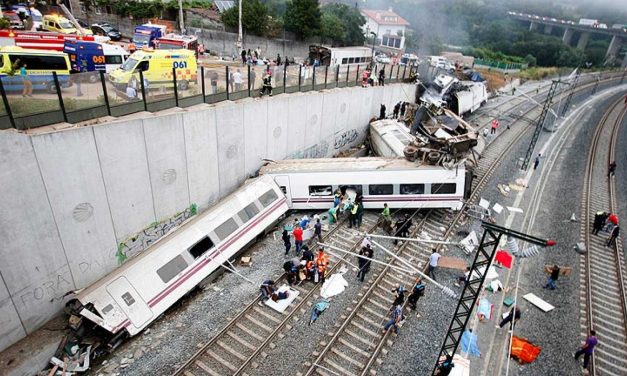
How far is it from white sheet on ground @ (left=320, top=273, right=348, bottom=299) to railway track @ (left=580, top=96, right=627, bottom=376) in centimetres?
910

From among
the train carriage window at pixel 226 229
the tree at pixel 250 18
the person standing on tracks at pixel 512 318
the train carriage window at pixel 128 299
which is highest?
the tree at pixel 250 18

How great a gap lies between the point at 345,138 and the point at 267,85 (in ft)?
33.0

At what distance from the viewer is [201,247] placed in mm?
15273

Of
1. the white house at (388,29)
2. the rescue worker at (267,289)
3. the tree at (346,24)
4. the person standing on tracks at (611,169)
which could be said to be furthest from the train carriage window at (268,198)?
the white house at (388,29)

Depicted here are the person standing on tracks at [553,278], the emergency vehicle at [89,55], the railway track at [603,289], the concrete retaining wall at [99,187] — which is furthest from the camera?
the emergency vehicle at [89,55]

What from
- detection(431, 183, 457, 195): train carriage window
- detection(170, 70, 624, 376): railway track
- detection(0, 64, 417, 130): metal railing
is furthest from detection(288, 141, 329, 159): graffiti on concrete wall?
detection(170, 70, 624, 376): railway track

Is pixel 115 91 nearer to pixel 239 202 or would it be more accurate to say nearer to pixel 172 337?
pixel 239 202

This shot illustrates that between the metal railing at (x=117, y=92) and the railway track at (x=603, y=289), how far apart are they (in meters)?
18.6

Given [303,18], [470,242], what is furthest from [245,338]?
[303,18]

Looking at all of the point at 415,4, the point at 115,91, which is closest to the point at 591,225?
the point at 115,91

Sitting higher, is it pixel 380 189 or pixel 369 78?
pixel 369 78

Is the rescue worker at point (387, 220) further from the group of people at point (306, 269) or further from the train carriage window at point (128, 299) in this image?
the train carriage window at point (128, 299)

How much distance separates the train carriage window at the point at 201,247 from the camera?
14.9 meters

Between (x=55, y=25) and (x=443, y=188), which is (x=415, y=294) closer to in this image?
(x=443, y=188)
